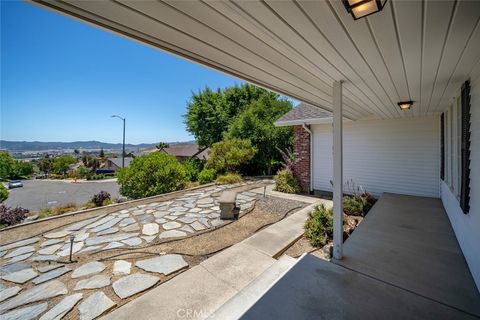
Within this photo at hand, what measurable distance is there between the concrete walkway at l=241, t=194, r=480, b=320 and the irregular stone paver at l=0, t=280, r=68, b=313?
102 inches

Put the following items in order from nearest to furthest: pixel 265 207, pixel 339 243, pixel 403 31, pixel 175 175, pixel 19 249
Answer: pixel 403 31 < pixel 339 243 < pixel 19 249 < pixel 265 207 < pixel 175 175

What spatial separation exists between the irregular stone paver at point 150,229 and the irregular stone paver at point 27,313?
2.04 metres

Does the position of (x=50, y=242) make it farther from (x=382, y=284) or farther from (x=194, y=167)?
(x=194, y=167)

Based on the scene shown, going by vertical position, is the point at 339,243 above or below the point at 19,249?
above

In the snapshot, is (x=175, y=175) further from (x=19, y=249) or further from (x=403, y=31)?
(x=403, y=31)

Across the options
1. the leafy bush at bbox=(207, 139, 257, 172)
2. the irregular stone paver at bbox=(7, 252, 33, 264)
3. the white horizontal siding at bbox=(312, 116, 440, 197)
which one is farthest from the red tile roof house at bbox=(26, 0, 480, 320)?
the leafy bush at bbox=(207, 139, 257, 172)

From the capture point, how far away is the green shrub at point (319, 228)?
3.91 m

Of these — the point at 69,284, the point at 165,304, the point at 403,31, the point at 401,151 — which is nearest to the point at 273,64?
the point at 403,31

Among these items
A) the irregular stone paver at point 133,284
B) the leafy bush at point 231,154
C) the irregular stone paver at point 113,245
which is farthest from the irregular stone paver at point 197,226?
the leafy bush at point 231,154

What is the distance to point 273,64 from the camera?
2316 millimetres

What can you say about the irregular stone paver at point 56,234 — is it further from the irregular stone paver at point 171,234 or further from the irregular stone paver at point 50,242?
the irregular stone paver at point 171,234

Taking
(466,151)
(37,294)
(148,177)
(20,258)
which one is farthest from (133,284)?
(148,177)

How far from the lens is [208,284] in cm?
271

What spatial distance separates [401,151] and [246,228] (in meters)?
5.58
